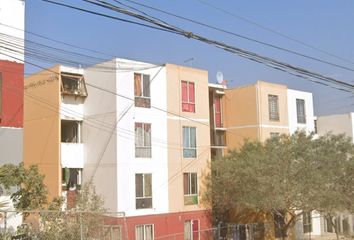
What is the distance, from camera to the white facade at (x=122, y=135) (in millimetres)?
28734

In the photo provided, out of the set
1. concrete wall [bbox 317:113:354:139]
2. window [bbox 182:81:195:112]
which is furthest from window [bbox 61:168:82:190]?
concrete wall [bbox 317:113:354:139]

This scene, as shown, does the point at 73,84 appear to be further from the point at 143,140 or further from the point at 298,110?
the point at 298,110

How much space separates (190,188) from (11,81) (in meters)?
15.6

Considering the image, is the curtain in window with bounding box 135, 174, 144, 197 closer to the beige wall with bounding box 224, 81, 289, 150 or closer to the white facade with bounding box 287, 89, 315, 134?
the beige wall with bounding box 224, 81, 289, 150

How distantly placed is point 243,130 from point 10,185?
22.3 meters

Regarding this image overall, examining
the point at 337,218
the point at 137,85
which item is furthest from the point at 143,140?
the point at 337,218

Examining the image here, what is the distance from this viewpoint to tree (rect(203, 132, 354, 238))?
91.8 ft

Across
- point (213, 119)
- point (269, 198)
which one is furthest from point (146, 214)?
point (213, 119)

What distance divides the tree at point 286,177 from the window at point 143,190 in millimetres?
4383

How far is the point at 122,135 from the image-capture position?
28969 mm

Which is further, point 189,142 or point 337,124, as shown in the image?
point 337,124

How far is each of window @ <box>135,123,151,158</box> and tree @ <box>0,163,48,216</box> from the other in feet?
38.9

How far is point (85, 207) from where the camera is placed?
22484 millimetres

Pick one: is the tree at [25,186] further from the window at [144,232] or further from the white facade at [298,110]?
the white facade at [298,110]
